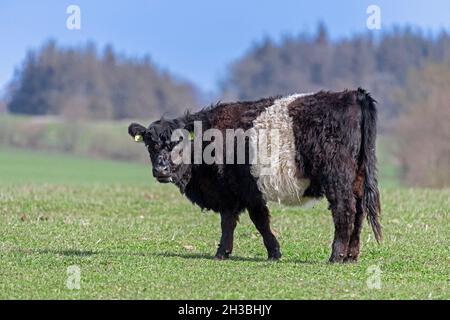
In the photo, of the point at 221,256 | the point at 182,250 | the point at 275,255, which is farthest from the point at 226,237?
the point at 182,250

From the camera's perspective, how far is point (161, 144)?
462 inches

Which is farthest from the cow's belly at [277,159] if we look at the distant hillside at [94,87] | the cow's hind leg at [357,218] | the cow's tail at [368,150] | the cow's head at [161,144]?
the distant hillside at [94,87]

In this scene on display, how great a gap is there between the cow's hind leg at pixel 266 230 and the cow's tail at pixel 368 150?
1214 mm

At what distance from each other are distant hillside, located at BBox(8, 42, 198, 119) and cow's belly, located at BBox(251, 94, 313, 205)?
71.7m

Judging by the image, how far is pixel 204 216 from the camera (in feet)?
53.0

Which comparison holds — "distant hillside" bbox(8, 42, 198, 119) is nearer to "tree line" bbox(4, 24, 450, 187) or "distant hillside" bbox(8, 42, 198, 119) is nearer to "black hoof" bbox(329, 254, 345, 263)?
"tree line" bbox(4, 24, 450, 187)

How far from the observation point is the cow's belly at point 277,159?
11.2 metres

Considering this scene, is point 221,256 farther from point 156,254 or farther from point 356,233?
point 356,233

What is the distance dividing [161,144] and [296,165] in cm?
171

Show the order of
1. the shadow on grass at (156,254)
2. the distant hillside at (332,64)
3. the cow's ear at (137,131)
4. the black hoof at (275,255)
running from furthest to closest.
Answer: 1. the distant hillside at (332,64)
2. the cow's ear at (137,131)
3. the black hoof at (275,255)
4. the shadow on grass at (156,254)

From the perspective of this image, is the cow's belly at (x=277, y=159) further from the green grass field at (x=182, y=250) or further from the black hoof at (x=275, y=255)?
the green grass field at (x=182, y=250)

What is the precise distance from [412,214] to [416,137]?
1463 inches
